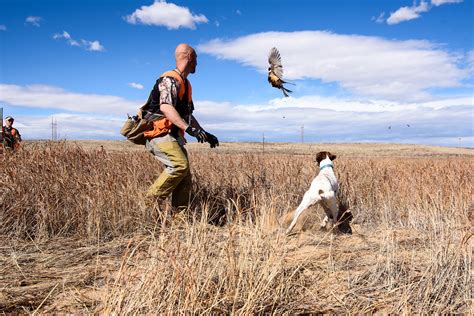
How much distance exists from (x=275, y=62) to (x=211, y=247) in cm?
322

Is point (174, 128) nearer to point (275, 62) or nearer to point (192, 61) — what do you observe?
point (192, 61)

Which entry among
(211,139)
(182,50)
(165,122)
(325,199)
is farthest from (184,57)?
(325,199)

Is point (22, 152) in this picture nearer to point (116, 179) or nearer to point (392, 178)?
point (116, 179)

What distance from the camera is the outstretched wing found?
5191 mm

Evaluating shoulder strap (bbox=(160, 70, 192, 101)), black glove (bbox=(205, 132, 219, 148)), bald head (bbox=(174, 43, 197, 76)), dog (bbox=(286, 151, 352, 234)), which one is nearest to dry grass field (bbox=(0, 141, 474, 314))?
dog (bbox=(286, 151, 352, 234))

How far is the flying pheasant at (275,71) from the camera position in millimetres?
5078

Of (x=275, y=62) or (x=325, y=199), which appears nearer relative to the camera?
(x=325, y=199)

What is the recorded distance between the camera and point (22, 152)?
5445 mm

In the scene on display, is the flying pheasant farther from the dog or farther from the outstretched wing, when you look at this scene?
the dog

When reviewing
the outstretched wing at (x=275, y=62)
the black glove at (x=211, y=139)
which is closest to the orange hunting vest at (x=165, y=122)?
the black glove at (x=211, y=139)

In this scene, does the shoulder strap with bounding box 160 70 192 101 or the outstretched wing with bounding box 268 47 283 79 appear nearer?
the shoulder strap with bounding box 160 70 192 101

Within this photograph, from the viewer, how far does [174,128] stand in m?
4.54

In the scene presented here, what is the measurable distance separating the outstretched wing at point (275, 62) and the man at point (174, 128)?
1083mm

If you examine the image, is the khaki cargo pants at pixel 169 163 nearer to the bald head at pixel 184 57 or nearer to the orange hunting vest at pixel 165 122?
the orange hunting vest at pixel 165 122
